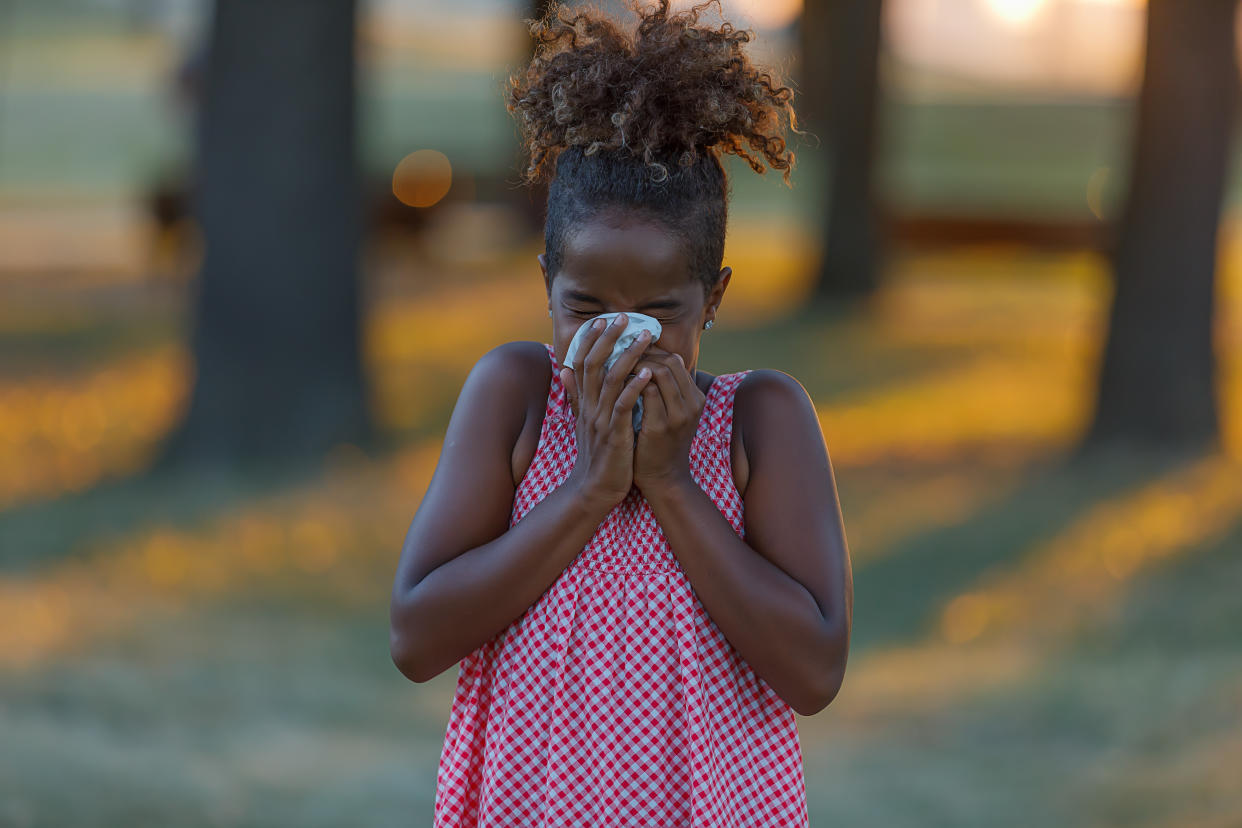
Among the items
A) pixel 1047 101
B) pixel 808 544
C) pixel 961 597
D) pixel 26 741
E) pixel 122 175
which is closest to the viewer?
pixel 808 544

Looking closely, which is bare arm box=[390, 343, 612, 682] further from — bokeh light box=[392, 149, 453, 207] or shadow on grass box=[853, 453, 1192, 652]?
bokeh light box=[392, 149, 453, 207]

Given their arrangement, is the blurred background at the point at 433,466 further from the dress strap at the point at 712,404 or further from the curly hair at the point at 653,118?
the dress strap at the point at 712,404

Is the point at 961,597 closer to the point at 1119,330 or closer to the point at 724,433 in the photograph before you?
the point at 1119,330

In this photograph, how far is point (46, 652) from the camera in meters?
5.97

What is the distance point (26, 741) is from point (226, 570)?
2018mm

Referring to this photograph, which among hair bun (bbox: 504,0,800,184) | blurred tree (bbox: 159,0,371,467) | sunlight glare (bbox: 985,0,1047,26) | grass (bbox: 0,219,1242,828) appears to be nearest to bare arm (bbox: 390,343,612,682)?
hair bun (bbox: 504,0,800,184)

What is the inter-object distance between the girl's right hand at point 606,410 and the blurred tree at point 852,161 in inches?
535

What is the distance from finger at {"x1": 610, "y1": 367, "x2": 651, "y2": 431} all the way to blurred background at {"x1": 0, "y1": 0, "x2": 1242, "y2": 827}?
2.21 feet

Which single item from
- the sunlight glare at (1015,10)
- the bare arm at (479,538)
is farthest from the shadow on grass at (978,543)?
the sunlight glare at (1015,10)

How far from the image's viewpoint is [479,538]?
209 cm

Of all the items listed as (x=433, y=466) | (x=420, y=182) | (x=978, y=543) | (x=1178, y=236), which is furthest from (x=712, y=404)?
(x=420, y=182)

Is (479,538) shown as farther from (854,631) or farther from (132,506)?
(132,506)

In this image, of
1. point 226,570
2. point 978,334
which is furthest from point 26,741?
point 978,334

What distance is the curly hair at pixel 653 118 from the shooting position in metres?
A: 2.04
